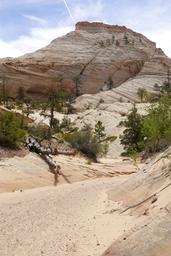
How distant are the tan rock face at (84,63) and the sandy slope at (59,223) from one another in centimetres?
7683

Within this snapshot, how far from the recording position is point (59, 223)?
48.8 feet

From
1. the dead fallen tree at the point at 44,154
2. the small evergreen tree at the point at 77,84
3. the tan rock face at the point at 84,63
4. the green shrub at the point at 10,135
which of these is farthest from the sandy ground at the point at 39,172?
the small evergreen tree at the point at 77,84

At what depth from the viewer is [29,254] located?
38.5ft

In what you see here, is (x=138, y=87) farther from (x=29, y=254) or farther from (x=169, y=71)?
(x=29, y=254)

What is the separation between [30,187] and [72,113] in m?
49.4

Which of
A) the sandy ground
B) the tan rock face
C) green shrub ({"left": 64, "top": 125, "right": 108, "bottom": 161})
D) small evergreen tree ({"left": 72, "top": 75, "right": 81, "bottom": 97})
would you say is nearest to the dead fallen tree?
the sandy ground

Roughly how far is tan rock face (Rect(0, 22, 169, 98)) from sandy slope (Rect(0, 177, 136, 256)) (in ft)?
252

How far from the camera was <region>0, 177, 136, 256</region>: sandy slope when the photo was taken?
39.3ft

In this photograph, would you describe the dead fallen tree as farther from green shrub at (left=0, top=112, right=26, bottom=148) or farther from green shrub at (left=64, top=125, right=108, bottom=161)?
green shrub at (left=64, top=125, right=108, bottom=161)

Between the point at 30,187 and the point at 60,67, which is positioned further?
the point at 60,67

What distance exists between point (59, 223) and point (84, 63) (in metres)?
92.1

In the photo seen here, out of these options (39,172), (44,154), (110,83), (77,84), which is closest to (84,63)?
(77,84)

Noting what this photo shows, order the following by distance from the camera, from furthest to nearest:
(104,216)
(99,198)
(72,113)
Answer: (72,113)
(99,198)
(104,216)

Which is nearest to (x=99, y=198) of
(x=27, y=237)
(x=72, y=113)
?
(x=27, y=237)
